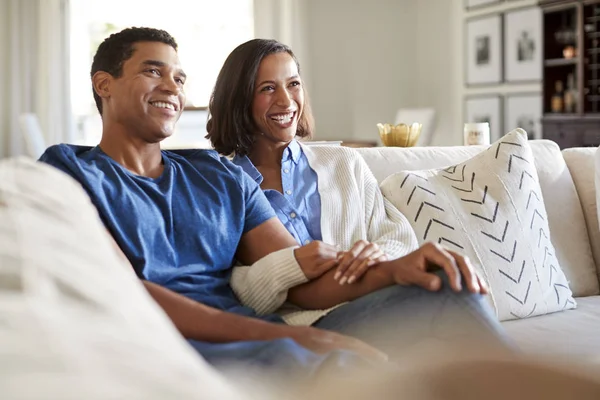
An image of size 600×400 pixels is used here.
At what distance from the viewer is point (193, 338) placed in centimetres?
151

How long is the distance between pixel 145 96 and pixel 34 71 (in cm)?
567

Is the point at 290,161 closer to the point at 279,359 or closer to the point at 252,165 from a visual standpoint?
the point at 252,165

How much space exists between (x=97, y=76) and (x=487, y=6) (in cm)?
592

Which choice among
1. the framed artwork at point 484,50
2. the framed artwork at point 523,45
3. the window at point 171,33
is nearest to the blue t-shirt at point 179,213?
the framed artwork at point 523,45

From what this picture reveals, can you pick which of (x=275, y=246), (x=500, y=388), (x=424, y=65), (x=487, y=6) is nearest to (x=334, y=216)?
(x=275, y=246)

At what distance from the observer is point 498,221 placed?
225 centimetres

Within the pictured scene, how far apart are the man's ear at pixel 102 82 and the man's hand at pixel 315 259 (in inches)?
22.4

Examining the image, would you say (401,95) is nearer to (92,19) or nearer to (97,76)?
(92,19)

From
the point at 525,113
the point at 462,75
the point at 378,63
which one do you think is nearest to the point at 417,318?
the point at 525,113

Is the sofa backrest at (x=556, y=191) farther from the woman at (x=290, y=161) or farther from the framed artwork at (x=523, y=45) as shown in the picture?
the framed artwork at (x=523, y=45)

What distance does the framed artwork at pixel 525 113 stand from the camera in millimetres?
6750

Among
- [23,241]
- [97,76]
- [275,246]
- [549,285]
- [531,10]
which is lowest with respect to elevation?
[549,285]

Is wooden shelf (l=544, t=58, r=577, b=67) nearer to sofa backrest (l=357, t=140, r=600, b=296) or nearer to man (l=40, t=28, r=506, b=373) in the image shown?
sofa backrest (l=357, t=140, r=600, b=296)

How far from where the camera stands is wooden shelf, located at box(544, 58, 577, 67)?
247 inches
